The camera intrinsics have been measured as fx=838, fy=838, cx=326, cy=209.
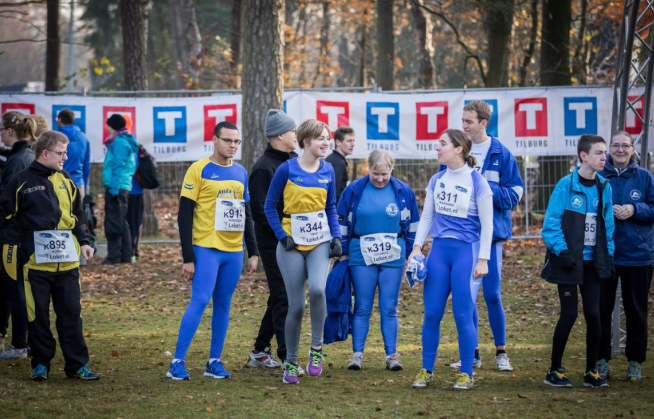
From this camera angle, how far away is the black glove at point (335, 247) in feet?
22.1

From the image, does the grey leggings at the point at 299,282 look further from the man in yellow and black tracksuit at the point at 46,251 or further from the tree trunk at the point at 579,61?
the tree trunk at the point at 579,61

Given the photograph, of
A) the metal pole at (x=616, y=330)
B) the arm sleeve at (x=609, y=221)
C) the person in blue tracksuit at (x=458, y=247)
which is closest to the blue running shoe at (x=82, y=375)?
the person in blue tracksuit at (x=458, y=247)

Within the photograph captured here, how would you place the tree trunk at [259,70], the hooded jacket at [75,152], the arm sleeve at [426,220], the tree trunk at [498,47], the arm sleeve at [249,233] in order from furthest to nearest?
the tree trunk at [498,47] < the hooded jacket at [75,152] < the tree trunk at [259,70] < the arm sleeve at [249,233] < the arm sleeve at [426,220]

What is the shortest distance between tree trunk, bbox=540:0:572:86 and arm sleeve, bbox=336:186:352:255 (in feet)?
37.4

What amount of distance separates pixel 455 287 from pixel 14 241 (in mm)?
3806

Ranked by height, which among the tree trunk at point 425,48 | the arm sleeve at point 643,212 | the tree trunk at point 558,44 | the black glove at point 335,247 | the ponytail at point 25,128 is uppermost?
the tree trunk at point 425,48

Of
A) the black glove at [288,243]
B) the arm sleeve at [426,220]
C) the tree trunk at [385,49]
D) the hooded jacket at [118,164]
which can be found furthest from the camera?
the tree trunk at [385,49]

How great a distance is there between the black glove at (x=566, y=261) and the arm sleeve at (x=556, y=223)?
3 cm

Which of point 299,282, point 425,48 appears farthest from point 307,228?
point 425,48

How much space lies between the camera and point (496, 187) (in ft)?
23.8

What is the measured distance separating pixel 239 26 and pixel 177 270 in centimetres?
1336

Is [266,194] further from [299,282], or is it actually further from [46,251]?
[46,251]

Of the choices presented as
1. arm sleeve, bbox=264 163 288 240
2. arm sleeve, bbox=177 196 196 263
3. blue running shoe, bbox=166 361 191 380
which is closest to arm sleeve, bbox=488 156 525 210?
arm sleeve, bbox=264 163 288 240

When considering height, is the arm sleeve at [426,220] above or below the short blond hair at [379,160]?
below
